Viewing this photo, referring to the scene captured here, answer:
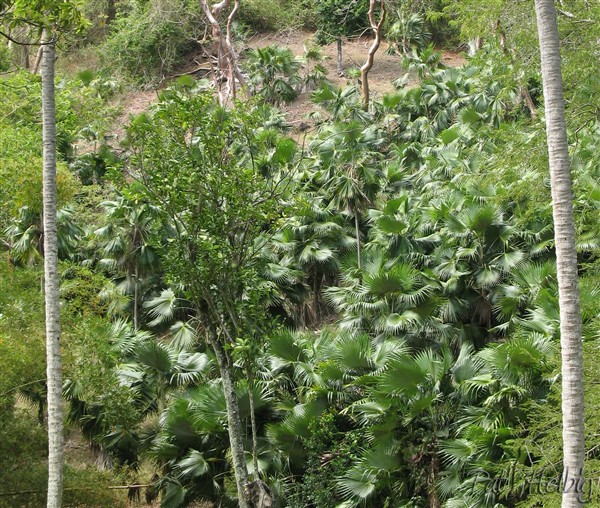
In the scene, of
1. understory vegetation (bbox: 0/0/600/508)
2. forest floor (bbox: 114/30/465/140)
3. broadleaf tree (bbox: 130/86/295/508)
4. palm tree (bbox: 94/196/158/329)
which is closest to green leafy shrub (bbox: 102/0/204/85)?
forest floor (bbox: 114/30/465/140)

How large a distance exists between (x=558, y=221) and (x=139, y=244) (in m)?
14.6

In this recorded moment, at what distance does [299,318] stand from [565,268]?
14.4 metres

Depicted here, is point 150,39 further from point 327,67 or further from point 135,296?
point 135,296

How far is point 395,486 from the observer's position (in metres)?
13.9

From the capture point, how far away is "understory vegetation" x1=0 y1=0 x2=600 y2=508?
1309 centimetres

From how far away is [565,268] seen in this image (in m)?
8.30

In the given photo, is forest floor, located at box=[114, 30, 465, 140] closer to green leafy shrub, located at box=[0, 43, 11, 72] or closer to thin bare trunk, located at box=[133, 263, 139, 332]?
green leafy shrub, located at box=[0, 43, 11, 72]

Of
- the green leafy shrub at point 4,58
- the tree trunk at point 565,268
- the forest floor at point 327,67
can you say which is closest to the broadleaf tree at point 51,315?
the tree trunk at point 565,268

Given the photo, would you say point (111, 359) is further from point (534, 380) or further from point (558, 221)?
point (558, 221)

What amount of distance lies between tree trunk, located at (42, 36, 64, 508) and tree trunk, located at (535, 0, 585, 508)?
6.58 meters

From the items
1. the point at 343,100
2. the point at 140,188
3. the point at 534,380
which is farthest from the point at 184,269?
the point at 343,100

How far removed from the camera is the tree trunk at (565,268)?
8102mm

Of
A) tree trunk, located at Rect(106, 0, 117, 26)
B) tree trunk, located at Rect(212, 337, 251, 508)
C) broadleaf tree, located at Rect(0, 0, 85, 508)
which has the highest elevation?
tree trunk, located at Rect(106, 0, 117, 26)

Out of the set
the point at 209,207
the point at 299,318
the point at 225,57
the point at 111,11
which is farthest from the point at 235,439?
the point at 111,11
